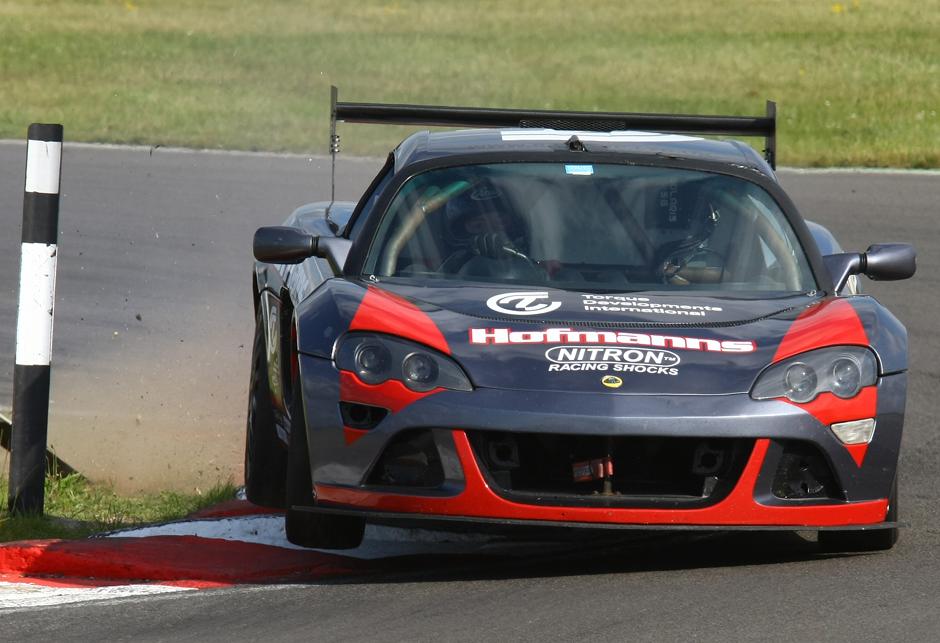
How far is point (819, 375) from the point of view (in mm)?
5082

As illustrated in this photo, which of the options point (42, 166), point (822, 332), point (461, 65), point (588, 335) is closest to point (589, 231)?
point (588, 335)

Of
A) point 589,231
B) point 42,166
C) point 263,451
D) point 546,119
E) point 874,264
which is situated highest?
point 546,119

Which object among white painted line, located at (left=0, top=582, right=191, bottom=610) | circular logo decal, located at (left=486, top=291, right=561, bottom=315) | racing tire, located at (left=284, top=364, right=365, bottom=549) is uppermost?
circular logo decal, located at (left=486, top=291, right=561, bottom=315)

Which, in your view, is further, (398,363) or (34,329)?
(34,329)

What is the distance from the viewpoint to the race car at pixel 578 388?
193 inches

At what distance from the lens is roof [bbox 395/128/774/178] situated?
6.43m

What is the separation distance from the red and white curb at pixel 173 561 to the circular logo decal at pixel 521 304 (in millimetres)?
734

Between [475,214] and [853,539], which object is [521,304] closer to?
[475,214]

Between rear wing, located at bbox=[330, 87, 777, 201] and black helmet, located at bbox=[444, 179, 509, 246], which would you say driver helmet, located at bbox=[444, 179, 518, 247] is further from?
rear wing, located at bbox=[330, 87, 777, 201]

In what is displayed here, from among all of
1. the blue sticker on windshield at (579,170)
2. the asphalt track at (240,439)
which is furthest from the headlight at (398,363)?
the blue sticker on windshield at (579,170)

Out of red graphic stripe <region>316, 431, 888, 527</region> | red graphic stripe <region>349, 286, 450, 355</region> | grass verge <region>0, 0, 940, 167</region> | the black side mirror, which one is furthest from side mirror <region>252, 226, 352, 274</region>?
grass verge <region>0, 0, 940, 167</region>

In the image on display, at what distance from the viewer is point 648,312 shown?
5.40 metres

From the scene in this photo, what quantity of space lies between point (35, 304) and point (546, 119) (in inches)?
89.8

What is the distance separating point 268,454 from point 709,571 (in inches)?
66.9
